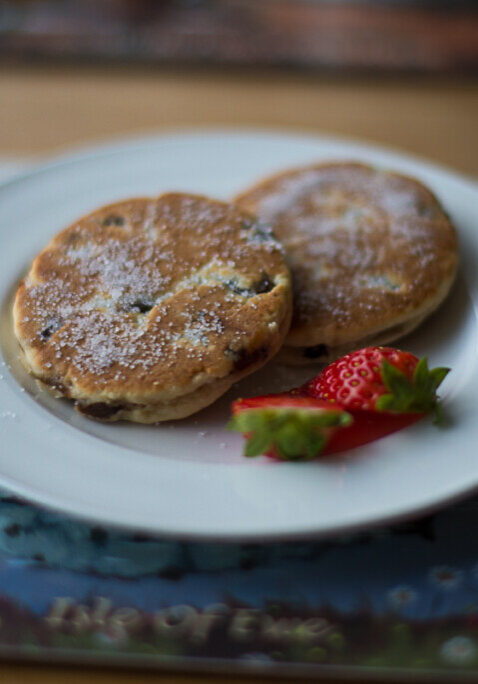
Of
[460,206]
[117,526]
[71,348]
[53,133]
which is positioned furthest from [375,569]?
[53,133]

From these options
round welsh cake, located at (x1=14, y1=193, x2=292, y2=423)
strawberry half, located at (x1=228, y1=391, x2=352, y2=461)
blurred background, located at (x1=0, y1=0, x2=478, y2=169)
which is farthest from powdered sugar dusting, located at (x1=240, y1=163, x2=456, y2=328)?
blurred background, located at (x1=0, y1=0, x2=478, y2=169)

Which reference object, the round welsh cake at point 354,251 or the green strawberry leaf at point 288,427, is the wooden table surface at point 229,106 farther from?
the green strawberry leaf at point 288,427

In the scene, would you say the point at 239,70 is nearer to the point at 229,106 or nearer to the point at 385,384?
the point at 229,106

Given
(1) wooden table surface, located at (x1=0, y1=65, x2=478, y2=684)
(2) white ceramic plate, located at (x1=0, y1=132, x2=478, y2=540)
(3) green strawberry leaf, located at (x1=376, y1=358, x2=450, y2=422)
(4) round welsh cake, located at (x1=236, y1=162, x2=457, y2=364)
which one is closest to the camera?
(2) white ceramic plate, located at (x1=0, y1=132, x2=478, y2=540)

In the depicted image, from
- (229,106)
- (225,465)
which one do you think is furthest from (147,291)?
(229,106)

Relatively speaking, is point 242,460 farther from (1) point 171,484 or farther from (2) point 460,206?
(2) point 460,206

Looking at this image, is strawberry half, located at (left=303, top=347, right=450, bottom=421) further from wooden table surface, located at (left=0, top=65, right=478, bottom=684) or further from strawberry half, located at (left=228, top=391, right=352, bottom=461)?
wooden table surface, located at (left=0, top=65, right=478, bottom=684)

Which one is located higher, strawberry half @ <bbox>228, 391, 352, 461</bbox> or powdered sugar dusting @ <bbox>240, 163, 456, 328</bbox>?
powdered sugar dusting @ <bbox>240, 163, 456, 328</bbox>
